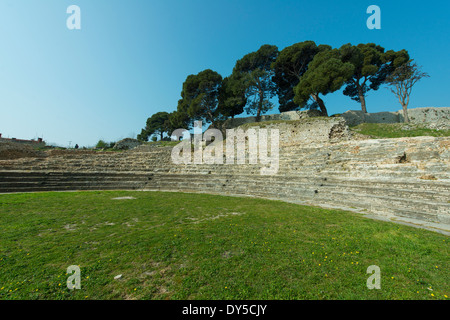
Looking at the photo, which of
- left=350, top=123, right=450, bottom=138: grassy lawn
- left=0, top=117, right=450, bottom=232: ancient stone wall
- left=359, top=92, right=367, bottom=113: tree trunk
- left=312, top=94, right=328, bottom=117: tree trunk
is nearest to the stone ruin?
left=0, top=117, right=450, bottom=232: ancient stone wall

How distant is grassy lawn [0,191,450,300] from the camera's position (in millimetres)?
2145

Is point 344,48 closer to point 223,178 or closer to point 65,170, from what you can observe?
point 223,178

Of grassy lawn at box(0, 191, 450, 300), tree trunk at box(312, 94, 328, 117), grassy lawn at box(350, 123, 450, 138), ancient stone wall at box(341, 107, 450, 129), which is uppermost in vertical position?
tree trunk at box(312, 94, 328, 117)

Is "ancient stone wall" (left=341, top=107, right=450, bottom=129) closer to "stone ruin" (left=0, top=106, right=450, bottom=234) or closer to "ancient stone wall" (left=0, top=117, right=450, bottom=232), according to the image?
"stone ruin" (left=0, top=106, right=450, bottom=234)

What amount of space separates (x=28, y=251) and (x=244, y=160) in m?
12.4

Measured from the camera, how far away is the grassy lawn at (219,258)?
84.4 inches

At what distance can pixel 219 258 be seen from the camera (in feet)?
9.48

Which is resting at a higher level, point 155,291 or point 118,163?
point 118,163

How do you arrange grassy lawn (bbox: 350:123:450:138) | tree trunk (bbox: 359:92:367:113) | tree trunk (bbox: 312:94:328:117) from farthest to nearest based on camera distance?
tree trunk (bbox: 359:92:367:113) → tree trunk (bbox: 312:94:328:117) → grassy lawn (bbox: 350:123:450:138)

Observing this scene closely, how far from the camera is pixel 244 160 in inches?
568

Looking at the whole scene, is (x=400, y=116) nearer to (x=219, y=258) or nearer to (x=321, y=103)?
(x=321, y=103)

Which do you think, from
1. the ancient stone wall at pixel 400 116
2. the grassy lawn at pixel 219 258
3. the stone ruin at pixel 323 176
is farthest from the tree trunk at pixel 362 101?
the grassy lawn at pixel 219 258

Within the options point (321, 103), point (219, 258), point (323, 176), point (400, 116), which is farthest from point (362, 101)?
point (219, 258)
